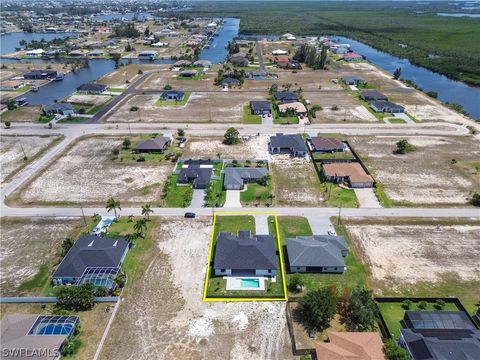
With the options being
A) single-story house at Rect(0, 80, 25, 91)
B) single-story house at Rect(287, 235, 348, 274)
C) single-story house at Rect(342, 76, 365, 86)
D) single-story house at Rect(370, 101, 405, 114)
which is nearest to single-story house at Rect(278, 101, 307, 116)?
single-story house at Rect(370, 101, 405, 114)

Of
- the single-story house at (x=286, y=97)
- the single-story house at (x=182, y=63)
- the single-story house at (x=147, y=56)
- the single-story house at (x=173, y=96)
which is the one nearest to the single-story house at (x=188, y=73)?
the single-story house at (x=182, y=63)

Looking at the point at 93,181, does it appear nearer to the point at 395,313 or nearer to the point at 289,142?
the point at 289,142

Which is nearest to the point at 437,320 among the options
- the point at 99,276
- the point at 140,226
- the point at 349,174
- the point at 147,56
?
the point at 349,174

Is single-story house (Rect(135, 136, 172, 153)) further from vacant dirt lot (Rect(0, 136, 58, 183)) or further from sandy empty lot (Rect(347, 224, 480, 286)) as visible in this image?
sandy empty lot (Rect(347, 224, 480, 286))

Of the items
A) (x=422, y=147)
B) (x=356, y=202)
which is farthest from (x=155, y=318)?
(x=422, y=147)

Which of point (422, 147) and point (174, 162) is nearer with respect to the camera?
point (174, 162)

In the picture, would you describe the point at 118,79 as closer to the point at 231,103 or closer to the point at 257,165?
the point at 231,103
